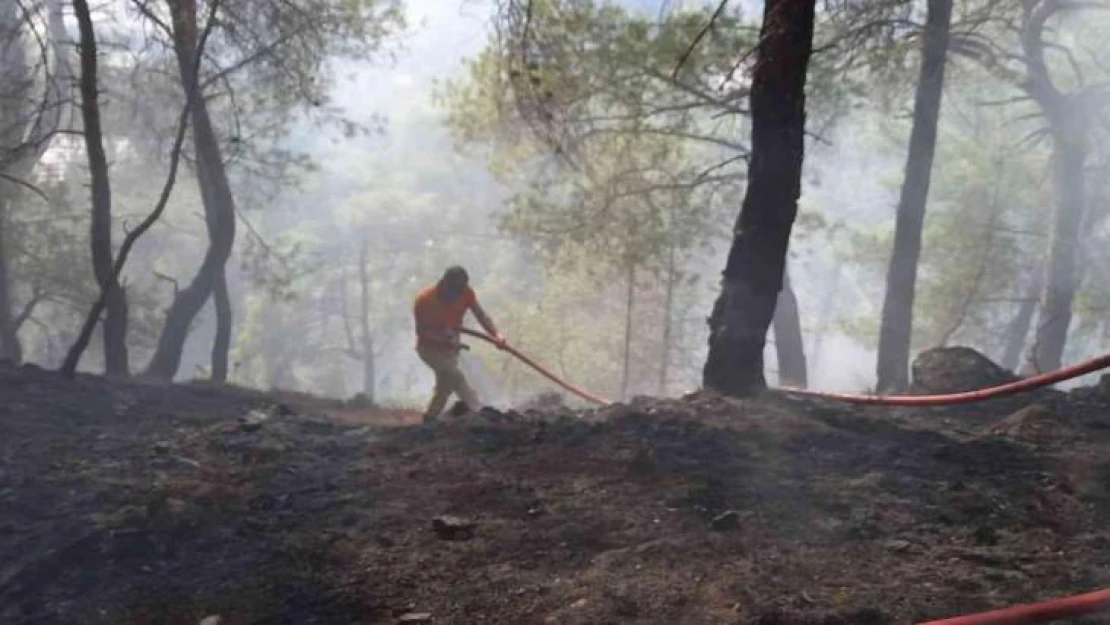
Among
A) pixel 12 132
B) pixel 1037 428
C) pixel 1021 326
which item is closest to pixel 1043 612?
pixel 1037 428

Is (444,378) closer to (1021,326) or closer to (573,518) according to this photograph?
(573,518)

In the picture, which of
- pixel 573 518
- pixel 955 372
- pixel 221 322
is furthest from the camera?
pixel 221 322

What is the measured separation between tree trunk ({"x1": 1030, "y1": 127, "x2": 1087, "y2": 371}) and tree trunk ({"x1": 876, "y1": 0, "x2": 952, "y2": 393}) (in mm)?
4344

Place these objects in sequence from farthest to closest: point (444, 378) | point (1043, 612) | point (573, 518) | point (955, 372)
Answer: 1. point (444, 378)
2. point (955, 372)
3. point (573, 518)
4. point (1043, 612)

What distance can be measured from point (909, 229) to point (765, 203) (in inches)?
269

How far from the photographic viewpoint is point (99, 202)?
848 centimetres

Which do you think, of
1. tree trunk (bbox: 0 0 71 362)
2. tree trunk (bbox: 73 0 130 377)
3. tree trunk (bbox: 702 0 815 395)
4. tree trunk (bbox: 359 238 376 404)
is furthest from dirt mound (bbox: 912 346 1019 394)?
tree trunk (bbox: 359 238 376 404)

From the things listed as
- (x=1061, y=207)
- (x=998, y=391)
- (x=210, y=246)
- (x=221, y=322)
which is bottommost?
(x=998, y=391)

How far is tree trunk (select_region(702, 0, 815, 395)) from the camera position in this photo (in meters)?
6.15

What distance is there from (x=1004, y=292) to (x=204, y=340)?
3147 centimetres

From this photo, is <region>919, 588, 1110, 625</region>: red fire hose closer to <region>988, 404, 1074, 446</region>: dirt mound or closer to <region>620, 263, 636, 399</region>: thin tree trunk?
<region>988, 404, 1074, 446</region>: dirt mound

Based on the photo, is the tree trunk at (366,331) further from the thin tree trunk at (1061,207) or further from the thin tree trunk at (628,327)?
the thin tree trunk at (1061,207)

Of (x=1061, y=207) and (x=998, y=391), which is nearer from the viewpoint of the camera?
(x=998, y=391)

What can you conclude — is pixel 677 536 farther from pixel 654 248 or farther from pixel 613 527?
pixel 654 248
